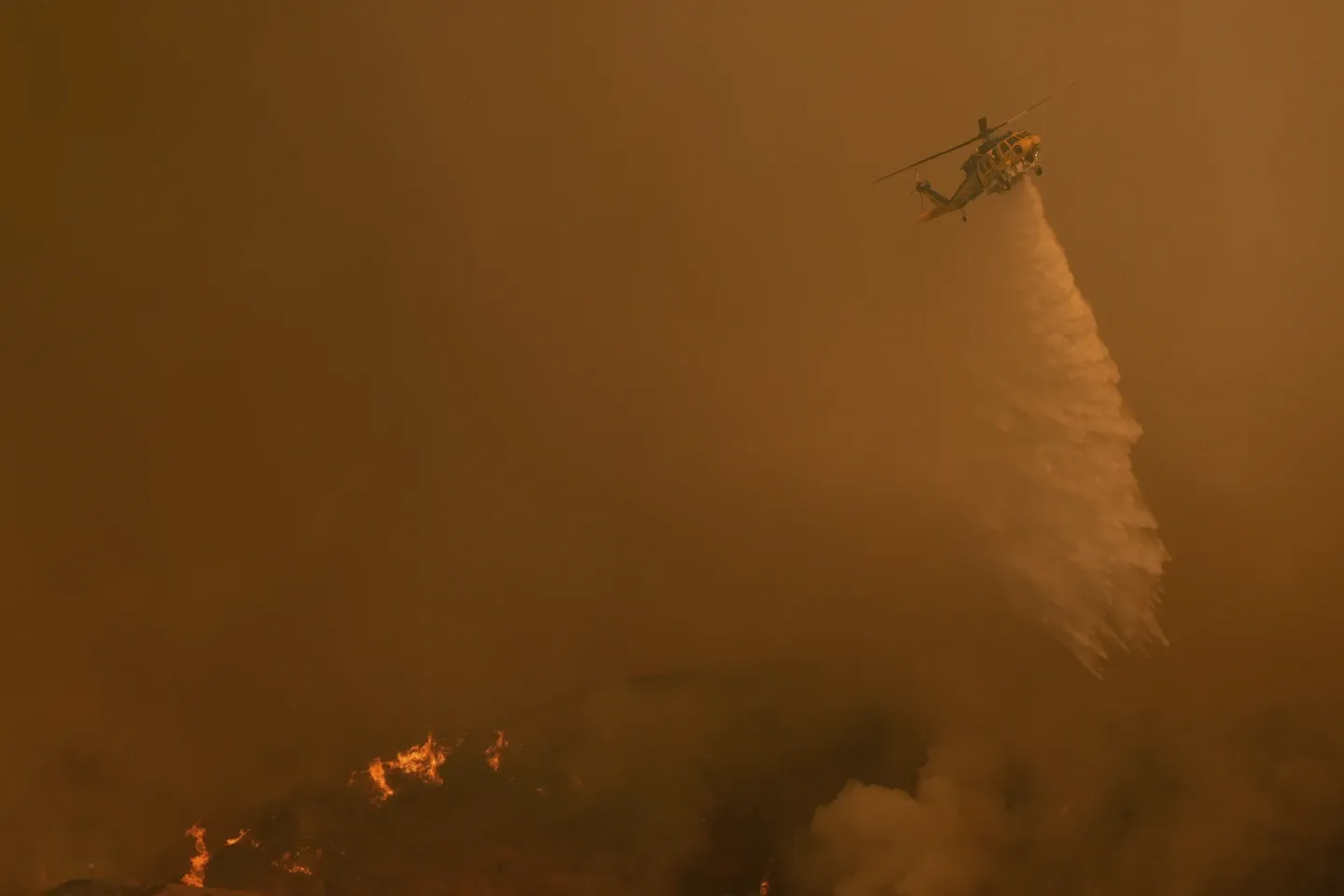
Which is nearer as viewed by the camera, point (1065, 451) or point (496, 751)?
point (1065, 451)

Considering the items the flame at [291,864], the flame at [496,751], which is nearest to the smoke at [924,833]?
the flame at [496,751]

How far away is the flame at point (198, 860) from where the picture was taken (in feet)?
91.7

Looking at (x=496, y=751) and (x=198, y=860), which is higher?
(x=496, y=751)

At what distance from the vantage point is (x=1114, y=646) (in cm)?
2545

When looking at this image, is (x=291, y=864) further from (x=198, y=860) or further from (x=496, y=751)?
(x=496, y=751)

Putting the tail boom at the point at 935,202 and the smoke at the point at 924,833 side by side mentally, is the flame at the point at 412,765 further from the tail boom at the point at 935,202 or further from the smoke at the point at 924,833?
the tail boom at the point at 935,202

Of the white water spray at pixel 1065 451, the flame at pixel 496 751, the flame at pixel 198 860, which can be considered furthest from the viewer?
the flame at pixel 496 751

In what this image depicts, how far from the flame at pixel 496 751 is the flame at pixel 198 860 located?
321 inches

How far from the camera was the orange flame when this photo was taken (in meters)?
29.4

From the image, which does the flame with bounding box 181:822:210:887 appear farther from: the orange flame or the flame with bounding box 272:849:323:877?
the orange flame

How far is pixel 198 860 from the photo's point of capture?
2805 centimetres

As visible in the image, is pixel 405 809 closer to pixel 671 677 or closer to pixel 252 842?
pixel 252 842

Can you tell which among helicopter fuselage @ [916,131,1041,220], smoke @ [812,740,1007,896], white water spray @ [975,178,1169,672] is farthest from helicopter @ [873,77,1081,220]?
smoke @ [812,740,1007,896]

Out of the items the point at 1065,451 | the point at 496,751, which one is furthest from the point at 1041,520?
the point at 496,751
